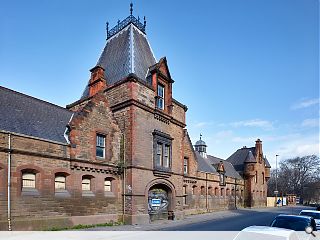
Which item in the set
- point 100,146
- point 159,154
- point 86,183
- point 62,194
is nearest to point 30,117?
point 62,194

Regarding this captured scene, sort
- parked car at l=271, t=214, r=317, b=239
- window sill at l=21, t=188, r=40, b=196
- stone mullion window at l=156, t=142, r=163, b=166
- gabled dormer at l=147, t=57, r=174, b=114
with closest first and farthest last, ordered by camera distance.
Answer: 1. parked car at l=271, t=214, r=317, b=239
2. window sill at l=21, t=188, r=40, b=196
3. stone mullion window at l=156, t=142, r=163, b=166
4. gabled dormer at l=147, t=57, r=174, b=114

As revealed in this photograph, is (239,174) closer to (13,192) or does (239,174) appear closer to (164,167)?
(164,167)

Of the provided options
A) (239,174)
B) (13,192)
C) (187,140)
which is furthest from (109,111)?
(239,174)

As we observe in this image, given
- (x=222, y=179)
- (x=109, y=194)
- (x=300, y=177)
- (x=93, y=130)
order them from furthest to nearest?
(x=300, y=177) < (x=222, y=179) < (x=109, y=194) < (x=93, y=130)

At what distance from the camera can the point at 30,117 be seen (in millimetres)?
18109

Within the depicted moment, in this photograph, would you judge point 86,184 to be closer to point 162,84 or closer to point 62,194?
point 62,194

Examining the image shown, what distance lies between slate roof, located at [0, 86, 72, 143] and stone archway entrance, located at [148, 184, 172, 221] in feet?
30.2

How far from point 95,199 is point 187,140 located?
57.1ft

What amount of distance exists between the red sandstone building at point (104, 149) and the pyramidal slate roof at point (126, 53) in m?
0.11

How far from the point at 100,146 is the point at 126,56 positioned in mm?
8716

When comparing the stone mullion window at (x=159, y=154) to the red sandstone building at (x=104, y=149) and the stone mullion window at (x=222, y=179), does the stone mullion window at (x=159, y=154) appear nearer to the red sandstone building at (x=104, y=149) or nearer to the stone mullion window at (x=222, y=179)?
the red sandstone building at (x=104, y=149)

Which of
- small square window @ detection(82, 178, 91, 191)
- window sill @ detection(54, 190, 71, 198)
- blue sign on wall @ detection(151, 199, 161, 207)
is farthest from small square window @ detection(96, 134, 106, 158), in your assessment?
blue sign on wall @ detection(151, 199, 161, 207)

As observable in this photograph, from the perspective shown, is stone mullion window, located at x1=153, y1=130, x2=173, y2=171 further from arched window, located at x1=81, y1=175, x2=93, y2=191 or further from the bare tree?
the bare tree

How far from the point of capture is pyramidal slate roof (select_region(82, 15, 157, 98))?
81.7 ft
